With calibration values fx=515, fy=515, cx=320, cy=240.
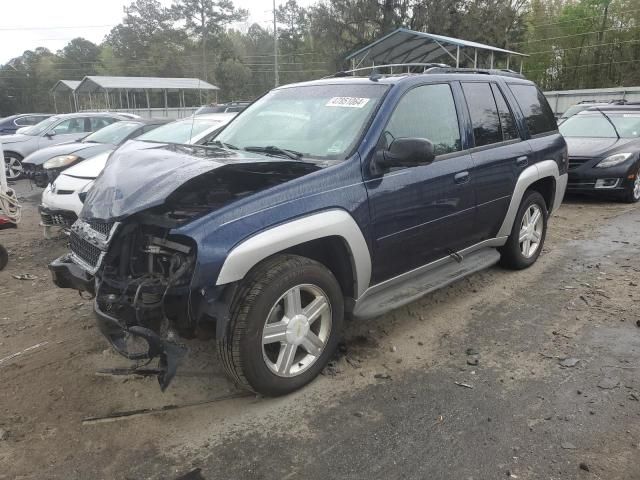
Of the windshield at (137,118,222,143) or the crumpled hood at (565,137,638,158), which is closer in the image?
the windshield at (137,118,222,143)

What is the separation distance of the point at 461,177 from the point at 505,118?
1.09 m

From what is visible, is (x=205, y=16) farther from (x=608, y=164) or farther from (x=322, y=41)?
(x=608, y=164)

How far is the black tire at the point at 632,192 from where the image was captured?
857 cm

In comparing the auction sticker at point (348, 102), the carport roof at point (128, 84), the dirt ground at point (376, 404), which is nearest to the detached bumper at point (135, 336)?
the dirt ground at point (376, 404)

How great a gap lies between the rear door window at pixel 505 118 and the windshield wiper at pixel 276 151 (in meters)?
2.16

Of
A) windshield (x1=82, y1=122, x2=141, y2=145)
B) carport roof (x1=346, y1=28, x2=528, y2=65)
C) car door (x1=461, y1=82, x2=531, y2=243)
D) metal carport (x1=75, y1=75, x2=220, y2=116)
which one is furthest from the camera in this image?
metal carport (x1=75, y1=75, x2=220, y2=116)

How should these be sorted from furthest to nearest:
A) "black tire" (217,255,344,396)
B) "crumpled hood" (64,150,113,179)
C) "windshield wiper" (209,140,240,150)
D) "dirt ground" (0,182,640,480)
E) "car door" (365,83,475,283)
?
"crumpled hood" (64,150,113,179)
"windshield wiper" (209,140,240,150)
"car door" (365,83,475,283)
"black tire" (217,255,344,396)
"dirt ground" (0,182,640,480)

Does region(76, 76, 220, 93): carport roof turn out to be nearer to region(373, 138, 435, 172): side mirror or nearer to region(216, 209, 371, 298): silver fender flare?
region(373, 138, 435, 172): side mirror

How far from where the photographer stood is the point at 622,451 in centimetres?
265

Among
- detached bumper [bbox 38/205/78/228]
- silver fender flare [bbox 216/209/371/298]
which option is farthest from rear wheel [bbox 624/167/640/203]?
detached bumper [bbox 38/205/78/228]

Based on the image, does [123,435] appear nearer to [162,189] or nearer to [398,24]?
[162,189]

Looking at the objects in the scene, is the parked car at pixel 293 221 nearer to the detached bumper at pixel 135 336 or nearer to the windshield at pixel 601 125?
the detached bumper at pixel 135 336

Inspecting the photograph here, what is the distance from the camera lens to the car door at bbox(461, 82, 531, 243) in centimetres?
431

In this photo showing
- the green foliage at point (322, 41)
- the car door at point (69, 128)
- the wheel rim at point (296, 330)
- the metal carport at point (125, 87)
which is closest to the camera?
the wheel rim at point (296, 330)
